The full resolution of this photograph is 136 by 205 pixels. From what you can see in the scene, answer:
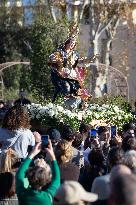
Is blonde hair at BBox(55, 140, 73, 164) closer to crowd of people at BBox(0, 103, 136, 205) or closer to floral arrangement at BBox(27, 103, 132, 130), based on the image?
crowd of people at BBox(0, 103, 136, 205)

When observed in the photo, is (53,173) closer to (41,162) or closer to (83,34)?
(41,162)

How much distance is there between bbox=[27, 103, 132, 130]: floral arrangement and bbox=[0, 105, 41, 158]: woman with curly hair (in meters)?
7.85

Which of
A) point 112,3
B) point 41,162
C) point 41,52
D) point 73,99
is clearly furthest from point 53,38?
point 41,162

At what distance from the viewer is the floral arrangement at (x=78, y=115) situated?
17.6 metres

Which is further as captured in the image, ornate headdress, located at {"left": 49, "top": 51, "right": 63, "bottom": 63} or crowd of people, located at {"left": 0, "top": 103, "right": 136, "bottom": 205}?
ornate headdress, located at {"left": 49, "top": 51, "right": 63, "bottom": 63}

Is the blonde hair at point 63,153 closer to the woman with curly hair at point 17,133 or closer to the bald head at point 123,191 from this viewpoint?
the woman with curly hair at point 17,133

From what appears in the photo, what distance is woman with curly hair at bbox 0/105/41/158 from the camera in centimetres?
916

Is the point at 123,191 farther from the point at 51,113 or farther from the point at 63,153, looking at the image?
the point at 51,113

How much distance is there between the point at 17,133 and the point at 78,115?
857 cm

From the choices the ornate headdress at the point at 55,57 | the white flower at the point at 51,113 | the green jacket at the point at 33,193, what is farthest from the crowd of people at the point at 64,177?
the ornate headdress at the point at 55,57

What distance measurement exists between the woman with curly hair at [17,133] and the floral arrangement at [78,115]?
25.8ft

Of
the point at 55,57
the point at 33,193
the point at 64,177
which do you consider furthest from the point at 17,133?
the point at 55,57

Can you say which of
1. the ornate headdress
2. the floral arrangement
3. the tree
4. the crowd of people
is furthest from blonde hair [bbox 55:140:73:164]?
the tree

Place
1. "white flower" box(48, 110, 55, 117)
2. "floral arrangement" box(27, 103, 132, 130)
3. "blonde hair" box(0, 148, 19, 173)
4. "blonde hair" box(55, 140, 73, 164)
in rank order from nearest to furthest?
"blonde hair" box(0, 148, 19, 173) → "blonde hair" box(55, 140, 73, 164) → "floral arrangement" box(27, 103, 132, 130) → "white flower" box(48, 110, 55, 117)
